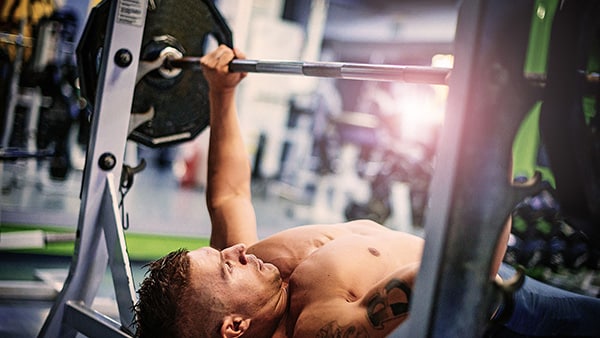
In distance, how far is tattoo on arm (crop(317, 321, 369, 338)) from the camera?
1.41 metres

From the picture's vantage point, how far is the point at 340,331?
147 cm

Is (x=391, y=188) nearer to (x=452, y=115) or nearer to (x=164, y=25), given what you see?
(x=164, y=25)

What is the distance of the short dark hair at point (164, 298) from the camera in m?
1.66

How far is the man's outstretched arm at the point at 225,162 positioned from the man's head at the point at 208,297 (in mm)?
313

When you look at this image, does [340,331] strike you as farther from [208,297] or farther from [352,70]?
[352,70]

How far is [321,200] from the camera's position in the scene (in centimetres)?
844

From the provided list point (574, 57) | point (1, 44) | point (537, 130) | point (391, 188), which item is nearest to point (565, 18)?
point (574, 57)

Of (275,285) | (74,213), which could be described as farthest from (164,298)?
(74,213)

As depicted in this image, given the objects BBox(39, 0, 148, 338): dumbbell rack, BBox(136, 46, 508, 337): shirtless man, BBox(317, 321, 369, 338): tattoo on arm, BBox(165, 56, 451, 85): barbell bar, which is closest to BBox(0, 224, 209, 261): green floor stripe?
BBox(39, 0, 148, 338): dumbbell rack

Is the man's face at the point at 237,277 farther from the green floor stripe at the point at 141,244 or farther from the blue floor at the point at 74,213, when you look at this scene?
the green floor stripe at the point at 141,244

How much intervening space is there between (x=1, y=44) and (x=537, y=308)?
12.4 feet

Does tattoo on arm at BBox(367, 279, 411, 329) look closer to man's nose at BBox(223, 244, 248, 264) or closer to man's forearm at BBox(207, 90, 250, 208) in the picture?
man's nose at BBox(223, 244, 248, 264)

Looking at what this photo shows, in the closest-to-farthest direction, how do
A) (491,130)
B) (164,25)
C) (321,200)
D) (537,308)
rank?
1. (491,130)
2. (537,308)
3. (164,25)
4. (321,200)

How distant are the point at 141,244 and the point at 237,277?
3045mm
